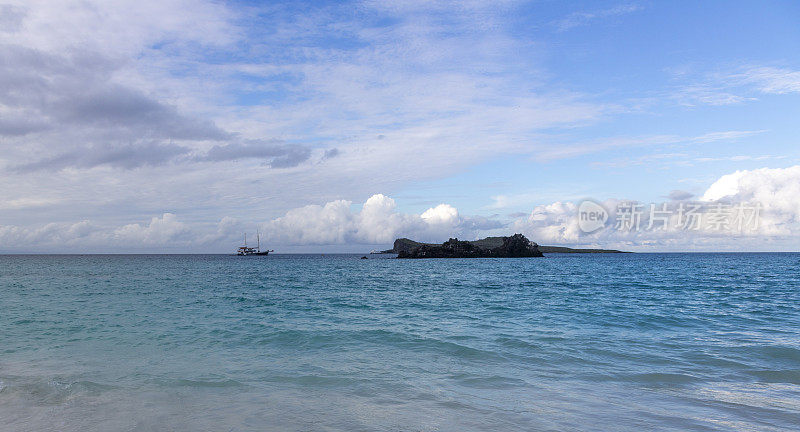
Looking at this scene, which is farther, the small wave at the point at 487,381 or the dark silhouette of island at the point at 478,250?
the dark silhouette of island at the point at 478,250

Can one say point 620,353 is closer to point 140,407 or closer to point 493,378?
point 493,378

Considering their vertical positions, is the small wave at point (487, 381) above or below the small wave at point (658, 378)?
above

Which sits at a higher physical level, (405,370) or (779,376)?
(405,370)

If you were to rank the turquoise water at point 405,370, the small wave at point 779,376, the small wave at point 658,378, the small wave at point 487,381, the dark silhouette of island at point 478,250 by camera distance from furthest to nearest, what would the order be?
the dark silhouette of island at point 478,250
the small wave at point 779,376
the small wave at point 658,378
the small wave at point 487,381
the turquoise water at point 405,370

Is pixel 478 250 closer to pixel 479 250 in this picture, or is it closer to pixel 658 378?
pixel 479 250

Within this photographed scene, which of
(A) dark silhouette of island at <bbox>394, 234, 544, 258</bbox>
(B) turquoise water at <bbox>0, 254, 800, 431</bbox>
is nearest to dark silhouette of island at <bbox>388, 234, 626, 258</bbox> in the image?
(A) dark silhouette of island at <bbox>394, 234, 544, 258</bbox>

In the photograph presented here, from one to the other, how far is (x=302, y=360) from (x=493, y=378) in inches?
225

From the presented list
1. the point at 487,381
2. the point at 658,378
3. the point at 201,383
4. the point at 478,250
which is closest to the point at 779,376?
the point at 658,378

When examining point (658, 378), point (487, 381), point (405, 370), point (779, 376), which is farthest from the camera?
point (405, 370)

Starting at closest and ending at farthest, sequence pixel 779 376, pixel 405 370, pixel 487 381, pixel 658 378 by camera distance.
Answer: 1. pixel 487 381
2. pixel 658 378
3. pixel 779 376
4. pixel 405 370

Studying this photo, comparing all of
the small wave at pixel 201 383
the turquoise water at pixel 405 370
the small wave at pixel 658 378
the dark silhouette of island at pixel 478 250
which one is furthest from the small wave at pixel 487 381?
the dark silhouette of island at pixel 478 250

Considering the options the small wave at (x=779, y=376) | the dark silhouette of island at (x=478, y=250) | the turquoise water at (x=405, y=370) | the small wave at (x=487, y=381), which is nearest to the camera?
the turquoise water at (x=405, y=370)

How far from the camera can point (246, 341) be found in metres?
16.5

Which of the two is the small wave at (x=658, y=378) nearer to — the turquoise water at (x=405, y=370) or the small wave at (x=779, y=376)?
the turquoise water at (x=405, y=370)
